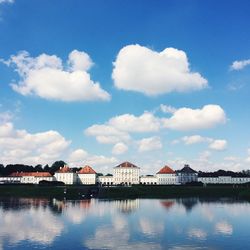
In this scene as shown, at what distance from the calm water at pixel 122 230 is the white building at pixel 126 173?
335ft

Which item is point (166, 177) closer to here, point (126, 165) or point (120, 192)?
point (126, 165)

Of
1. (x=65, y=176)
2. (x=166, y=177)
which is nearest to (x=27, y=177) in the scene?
(x=65, y=176)

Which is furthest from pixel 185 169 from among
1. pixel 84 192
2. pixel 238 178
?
pixel 84 192

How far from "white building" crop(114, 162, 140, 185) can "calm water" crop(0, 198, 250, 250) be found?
102 metres

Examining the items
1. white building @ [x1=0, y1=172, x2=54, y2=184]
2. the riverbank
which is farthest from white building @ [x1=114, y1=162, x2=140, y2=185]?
A: the riverbank

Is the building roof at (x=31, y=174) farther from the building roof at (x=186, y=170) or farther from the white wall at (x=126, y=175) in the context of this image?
the building roof at (x=186, y=170)

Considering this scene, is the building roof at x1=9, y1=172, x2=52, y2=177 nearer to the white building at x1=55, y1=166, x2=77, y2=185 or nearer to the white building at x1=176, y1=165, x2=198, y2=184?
the white building at x1=55, y1=166, x2=77, y2=185

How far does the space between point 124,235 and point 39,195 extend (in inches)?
2063

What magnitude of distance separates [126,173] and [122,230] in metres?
118

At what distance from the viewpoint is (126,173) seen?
499ft

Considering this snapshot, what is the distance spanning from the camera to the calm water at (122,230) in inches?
1126

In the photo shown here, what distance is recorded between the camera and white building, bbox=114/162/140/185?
151 metres

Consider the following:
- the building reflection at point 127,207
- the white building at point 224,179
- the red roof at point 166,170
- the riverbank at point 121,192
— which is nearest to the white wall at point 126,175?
the red roof at point 166,170

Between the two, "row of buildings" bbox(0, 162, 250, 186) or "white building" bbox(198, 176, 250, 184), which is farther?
"white building" bbox(198, 176, 250, 184)
